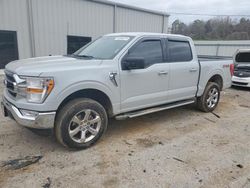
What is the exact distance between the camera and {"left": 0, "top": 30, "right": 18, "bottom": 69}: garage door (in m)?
9.73

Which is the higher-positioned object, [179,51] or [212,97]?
[179,51]

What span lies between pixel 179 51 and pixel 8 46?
8241mm

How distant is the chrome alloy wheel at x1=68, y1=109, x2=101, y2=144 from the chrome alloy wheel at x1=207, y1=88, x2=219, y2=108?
3.39 meters

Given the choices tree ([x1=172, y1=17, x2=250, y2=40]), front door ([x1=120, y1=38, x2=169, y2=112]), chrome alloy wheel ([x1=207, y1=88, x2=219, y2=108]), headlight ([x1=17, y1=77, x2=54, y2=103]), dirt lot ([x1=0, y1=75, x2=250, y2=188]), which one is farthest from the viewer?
tree ([x1=172, y1=17, x2=250, y2=40])

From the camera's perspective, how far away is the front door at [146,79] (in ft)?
13.0

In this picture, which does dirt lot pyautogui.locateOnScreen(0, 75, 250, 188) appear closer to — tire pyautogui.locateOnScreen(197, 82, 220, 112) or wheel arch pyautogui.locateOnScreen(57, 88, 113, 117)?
wheel arch pyautogui.locateOnScreen(57, 88, 113, 117)

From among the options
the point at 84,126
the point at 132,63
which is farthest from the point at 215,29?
the point at 84,126

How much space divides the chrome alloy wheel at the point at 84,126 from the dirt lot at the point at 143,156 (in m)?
0.22

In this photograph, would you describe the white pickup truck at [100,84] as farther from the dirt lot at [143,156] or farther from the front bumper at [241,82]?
the front bumper at [241,82]

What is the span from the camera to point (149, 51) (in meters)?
4.34

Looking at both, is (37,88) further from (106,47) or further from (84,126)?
(106,47)

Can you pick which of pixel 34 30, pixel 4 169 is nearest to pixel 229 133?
pixel 4 169

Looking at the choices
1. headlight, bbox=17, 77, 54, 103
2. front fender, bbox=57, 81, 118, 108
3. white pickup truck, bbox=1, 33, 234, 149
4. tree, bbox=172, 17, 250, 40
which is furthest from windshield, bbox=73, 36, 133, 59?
tree, bbox=172, 17, 250, 40

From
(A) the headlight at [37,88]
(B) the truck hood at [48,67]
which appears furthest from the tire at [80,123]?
(B) the truck hood at [48,67]
